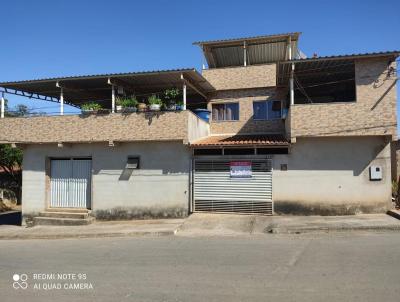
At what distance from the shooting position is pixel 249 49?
20812 millimetres

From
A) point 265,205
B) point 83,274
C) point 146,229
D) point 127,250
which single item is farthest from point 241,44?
point 83,274

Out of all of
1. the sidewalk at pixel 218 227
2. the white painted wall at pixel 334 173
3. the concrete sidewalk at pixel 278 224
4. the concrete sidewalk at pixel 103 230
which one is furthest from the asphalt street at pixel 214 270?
the white painted wall at pixel 334 173

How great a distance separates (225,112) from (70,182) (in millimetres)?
7971

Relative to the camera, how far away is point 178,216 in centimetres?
1584

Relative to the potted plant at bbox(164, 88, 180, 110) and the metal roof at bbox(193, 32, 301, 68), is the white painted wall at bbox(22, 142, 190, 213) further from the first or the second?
the metal roof at bbox(193, 32, 301, 68)

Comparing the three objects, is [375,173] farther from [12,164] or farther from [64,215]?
[12,164]

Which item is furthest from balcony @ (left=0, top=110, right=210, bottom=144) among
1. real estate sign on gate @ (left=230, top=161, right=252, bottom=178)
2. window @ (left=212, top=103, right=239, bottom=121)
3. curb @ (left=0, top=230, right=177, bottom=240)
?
curb @ (left=0, top=230, right=177, bottom=240)

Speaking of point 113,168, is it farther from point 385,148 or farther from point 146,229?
point 385,148

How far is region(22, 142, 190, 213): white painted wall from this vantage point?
52.3 ft

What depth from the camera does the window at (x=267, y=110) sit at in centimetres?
1898

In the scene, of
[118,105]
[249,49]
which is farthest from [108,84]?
[249,49]

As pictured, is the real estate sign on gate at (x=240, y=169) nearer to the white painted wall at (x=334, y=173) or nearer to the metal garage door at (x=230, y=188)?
the metal garage door at (x=230, y=188)

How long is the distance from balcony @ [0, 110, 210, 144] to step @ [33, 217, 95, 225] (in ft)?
10.6

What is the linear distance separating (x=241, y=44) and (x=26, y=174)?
471 inches
